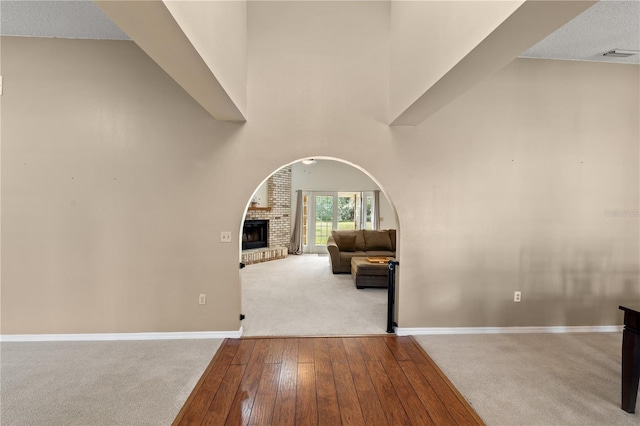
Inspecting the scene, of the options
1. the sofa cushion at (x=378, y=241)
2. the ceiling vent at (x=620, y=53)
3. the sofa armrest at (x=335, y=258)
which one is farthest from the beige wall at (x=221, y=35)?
the sofa cushion at (x=378, y=241)

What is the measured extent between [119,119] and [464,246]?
3999 mm

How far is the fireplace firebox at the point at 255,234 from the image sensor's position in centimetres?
800

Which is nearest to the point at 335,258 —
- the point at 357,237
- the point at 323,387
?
the point at 357,237

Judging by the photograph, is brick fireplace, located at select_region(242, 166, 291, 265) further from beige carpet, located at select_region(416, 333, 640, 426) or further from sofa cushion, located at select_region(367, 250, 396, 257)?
beige carpet, located at select_region(416, 333, 640, 426)

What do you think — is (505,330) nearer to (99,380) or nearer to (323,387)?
(323,387)

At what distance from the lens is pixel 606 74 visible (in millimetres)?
3383

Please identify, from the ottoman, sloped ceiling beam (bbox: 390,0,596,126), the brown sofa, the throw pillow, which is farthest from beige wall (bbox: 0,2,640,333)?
the throw pillow

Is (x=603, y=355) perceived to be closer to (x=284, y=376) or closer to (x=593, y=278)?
(x=593, y=278)

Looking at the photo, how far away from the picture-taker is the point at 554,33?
289 centimetres

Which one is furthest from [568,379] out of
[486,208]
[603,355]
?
[486,208]

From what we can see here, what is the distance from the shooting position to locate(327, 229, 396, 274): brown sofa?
6430mm

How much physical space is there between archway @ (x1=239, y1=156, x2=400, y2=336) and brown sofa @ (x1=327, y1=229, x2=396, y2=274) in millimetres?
276

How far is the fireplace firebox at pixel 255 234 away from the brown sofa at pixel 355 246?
235cm

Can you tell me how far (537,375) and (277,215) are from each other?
7.07 m
